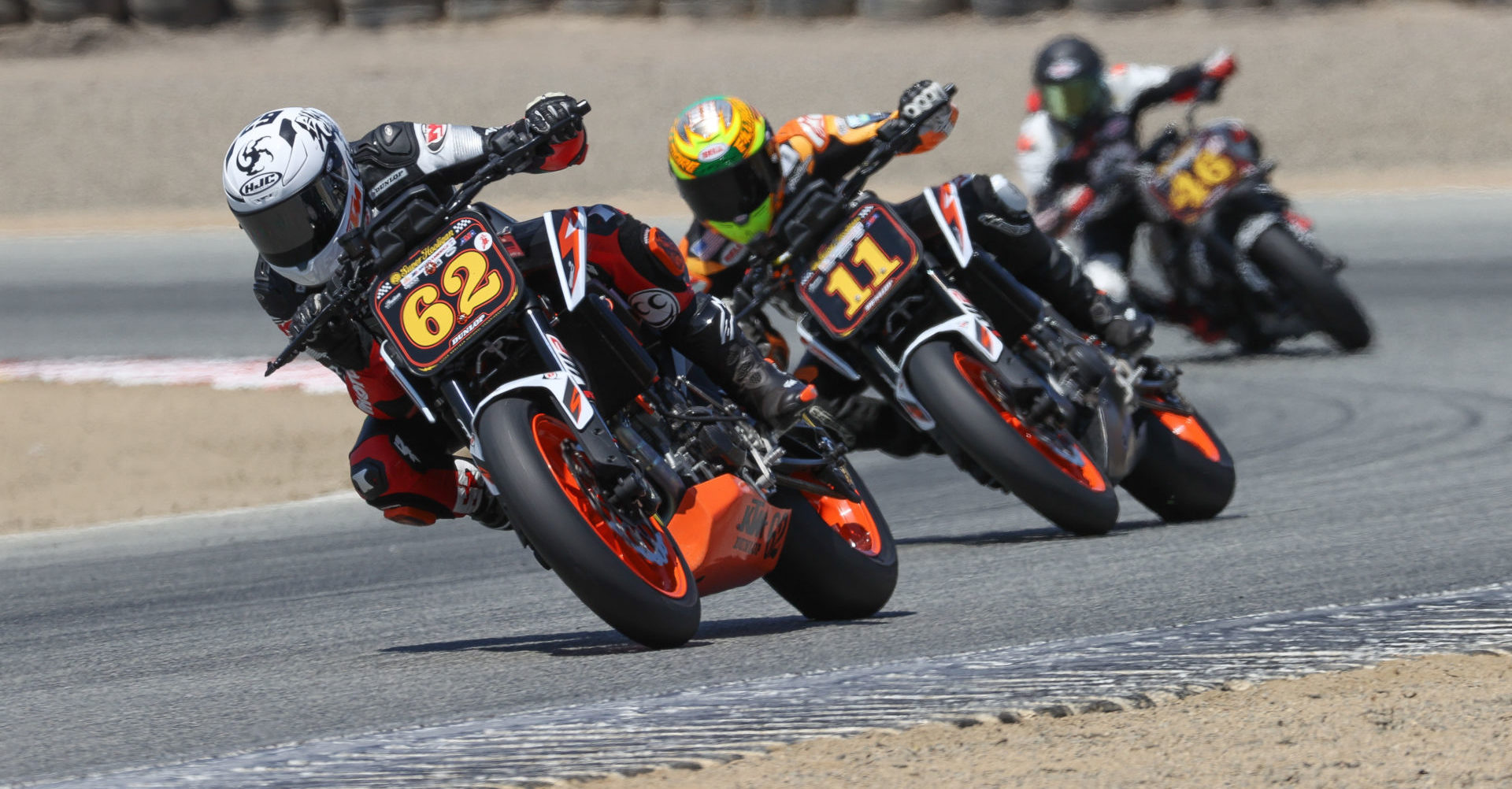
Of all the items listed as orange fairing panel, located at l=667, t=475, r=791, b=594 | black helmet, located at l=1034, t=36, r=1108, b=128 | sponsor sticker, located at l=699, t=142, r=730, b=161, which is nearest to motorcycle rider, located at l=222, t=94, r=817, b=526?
orange fairing panel, located at l=667, t=475, r=791, b=594

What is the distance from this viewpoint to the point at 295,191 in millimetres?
4641

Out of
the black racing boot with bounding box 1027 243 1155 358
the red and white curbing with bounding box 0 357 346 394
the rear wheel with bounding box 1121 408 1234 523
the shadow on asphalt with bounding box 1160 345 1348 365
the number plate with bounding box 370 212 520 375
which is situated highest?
the number plate with bounding box 370 212 520 375

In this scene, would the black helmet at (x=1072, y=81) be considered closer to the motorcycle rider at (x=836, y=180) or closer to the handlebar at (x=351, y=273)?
the motorcycle rider at (x=836, y=180)

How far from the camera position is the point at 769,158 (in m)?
6.31

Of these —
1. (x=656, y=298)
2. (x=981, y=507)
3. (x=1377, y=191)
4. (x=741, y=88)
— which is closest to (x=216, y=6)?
(x=741, y=88)

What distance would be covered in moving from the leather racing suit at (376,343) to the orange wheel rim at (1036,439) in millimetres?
1021

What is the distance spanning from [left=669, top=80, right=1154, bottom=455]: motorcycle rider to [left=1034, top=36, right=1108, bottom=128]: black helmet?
4.15 metres

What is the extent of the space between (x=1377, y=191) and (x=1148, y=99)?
6.08 m

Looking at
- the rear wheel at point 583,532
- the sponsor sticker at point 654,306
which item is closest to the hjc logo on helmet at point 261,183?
the rear wheel at point 583,532

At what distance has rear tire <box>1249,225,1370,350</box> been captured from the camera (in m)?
11.4

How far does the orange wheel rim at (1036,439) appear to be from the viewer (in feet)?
20.3

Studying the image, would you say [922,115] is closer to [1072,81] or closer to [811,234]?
[811,234]

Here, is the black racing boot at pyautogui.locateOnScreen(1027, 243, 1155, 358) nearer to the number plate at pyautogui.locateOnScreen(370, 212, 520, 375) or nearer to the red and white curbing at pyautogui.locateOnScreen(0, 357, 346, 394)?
the number plate at pyautogui.locateOnScreen(370, 212, 520, 375)

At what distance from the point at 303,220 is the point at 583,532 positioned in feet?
3.74
